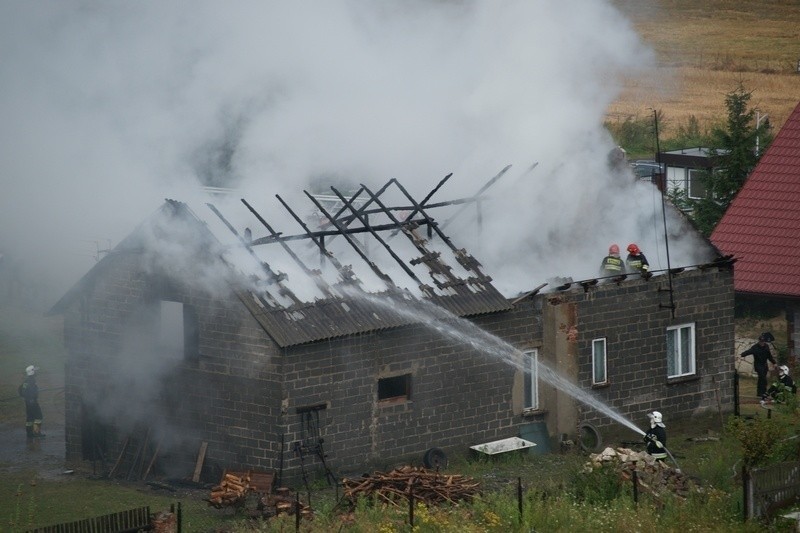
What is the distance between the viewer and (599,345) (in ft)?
91.1

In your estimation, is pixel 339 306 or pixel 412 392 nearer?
pixel 339 306

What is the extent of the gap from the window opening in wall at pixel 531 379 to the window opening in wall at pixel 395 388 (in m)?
2.57

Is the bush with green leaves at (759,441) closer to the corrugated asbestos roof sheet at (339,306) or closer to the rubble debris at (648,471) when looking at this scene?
the rubble debris at (648,471)

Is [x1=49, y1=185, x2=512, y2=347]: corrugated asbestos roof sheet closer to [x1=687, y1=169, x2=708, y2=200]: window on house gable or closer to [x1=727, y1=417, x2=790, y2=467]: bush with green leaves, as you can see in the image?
[x1=727, y1=417, x2=790, y2=467]: bush with green leaves

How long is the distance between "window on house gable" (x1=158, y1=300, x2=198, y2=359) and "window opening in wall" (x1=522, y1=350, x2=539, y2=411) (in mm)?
5891

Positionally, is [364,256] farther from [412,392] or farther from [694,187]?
[694,187]

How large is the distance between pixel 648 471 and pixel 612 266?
5.65 metres

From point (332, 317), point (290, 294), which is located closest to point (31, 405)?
point (290, 294)

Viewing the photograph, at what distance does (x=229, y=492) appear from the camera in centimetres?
2270

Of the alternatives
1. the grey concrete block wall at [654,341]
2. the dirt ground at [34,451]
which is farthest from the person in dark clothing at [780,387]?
the dirt ground at [34,451]

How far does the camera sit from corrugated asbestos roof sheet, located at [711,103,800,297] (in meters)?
35.5

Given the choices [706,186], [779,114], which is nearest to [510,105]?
[706,186]

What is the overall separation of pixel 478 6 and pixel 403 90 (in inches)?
122

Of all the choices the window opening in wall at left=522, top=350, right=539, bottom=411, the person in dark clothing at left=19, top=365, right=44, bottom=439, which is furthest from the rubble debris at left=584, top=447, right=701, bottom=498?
the person in dark clothing at left=19, top=365, right=44, bottom=439
